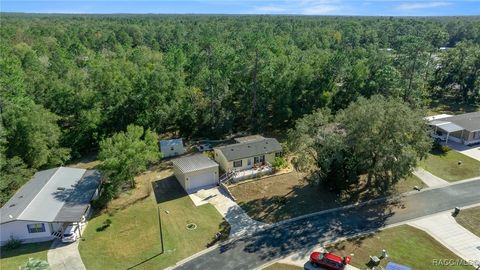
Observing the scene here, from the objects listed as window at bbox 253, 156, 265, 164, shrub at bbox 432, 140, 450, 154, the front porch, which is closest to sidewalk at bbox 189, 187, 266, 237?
the front porch

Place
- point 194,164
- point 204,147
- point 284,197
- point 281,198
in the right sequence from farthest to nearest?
1. point 204,147
2. point 194,164
3. point 284,197
4. point 281,198

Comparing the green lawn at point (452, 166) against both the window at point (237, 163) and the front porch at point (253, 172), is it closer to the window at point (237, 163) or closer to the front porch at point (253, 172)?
the front porch at point (253, 172)

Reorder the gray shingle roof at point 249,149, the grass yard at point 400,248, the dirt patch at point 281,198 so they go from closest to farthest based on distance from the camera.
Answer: the grass yard at point 400,248
the dirt patch at point 281,198
the gray shingle roof at point 249,149

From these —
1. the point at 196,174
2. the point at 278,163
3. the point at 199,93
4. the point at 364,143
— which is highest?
the point at 199,93

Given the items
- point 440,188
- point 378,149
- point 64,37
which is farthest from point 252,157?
point 64,37

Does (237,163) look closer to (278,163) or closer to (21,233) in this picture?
(278,163)

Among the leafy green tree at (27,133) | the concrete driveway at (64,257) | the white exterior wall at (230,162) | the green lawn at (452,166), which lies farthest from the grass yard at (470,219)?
the leafy green tree at (27,133)

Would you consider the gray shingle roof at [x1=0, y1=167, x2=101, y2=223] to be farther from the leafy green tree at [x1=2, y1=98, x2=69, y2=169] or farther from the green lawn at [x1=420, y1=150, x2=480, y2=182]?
the green lawn at [x1=420, y1=150, x2=480, y2=182]

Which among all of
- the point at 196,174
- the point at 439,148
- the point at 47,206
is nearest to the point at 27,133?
the point at 47,206
